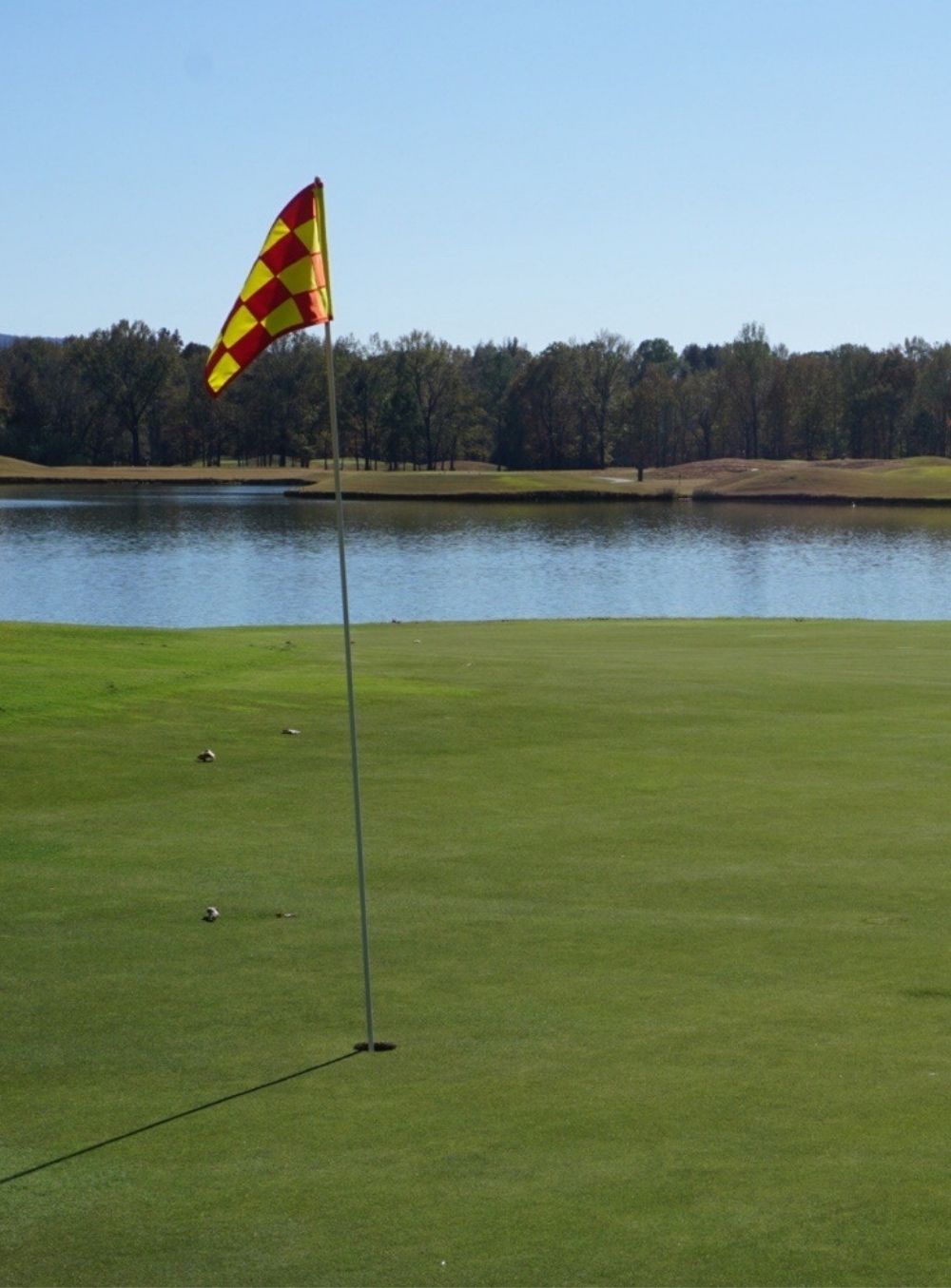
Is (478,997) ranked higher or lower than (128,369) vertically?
lower

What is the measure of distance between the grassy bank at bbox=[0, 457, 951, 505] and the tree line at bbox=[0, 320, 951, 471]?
13691mm

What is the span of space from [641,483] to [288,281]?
145 meters

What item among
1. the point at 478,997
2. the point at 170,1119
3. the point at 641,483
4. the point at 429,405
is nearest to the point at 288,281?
the point at 478,997

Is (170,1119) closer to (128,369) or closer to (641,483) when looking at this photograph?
(641,483)

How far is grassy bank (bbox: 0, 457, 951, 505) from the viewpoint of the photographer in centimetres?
14338

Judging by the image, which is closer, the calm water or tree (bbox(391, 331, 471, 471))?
the calm water

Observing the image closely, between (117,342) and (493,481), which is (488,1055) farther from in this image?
(117,342)

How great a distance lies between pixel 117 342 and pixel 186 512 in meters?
71.2

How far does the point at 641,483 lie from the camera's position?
152m

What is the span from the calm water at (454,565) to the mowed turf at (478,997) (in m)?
33.4

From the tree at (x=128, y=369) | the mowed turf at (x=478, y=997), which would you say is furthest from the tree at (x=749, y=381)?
the mowed turf at (x=478, y=997)

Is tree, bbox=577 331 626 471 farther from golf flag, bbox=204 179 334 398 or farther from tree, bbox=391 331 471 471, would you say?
golf flag, bbox=204 179 334 398

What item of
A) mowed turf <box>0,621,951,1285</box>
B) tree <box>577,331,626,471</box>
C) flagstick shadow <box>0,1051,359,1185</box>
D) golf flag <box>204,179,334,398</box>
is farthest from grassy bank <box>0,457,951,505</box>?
flagstick shadow <box>0,1051,359,1185</box>

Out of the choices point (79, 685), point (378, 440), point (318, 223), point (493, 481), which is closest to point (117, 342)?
point (378, 440)
